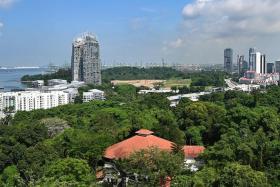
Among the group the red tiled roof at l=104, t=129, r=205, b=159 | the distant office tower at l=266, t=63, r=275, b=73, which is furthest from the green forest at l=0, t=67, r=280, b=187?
the distant office tower at l=266, t=63, r=275, b=73

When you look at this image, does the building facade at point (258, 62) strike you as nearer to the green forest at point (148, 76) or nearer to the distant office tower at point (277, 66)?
the distant office tower at point (277, 66)

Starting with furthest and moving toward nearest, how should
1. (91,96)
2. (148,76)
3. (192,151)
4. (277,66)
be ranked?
1. (277,66)
2. (148,76)
3. (91,96)
4. (192,151)

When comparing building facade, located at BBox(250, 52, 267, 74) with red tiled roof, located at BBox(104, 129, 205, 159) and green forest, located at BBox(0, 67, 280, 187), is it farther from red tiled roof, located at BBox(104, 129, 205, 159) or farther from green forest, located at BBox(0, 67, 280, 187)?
red tiled roof, located at BBox(104, 129, 205, 159)

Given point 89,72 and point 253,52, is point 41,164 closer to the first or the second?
point 89,72

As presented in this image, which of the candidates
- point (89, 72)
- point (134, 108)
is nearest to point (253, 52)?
point (89, 72)

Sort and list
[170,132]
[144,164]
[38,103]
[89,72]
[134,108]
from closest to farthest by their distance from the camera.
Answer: [144,164] → [170,132] → [134,108] → [38,103] → [89,72]

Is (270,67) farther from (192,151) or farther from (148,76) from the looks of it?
(192,151)

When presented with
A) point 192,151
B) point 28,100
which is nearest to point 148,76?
point 28,100
